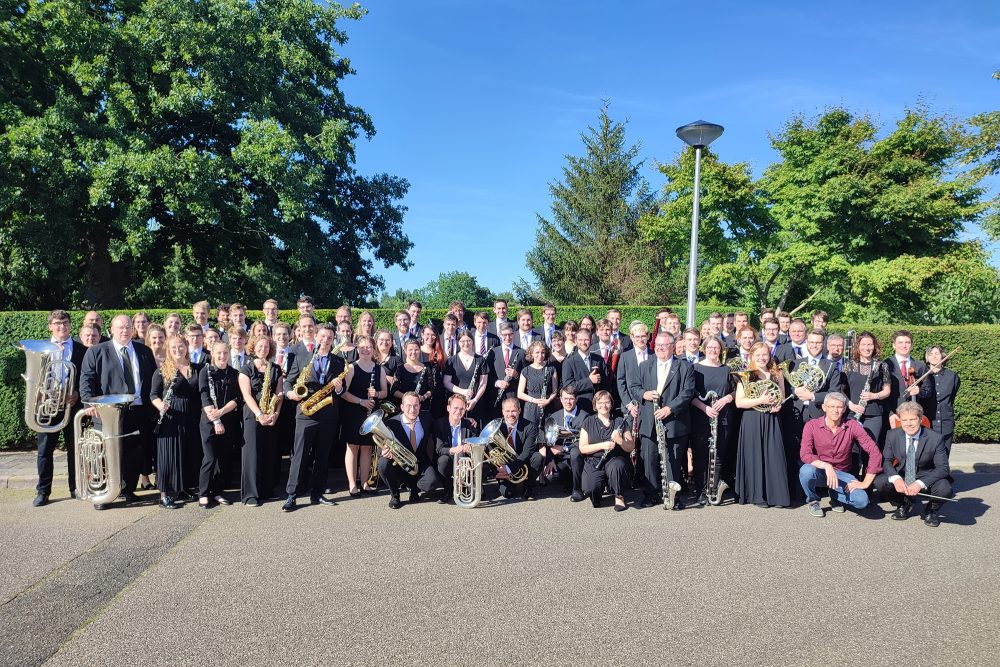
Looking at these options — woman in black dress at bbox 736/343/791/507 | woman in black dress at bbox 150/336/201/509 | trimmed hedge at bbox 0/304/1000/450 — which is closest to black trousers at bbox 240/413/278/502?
woman in black dress at bbox 150/336/201/509

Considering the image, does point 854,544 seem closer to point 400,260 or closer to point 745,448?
point 745,448

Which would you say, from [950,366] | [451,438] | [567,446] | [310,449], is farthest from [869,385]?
[310,449]

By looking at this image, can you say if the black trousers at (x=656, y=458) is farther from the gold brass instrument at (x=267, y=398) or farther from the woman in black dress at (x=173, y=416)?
the woman in black dress at (x=173, y=416)

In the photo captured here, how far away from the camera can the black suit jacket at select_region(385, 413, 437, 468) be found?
6621 mm

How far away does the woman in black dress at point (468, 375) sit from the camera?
7.47 m

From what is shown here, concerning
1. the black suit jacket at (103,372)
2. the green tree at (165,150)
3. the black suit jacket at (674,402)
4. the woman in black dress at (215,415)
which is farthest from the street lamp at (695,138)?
the green tree at (165,150)

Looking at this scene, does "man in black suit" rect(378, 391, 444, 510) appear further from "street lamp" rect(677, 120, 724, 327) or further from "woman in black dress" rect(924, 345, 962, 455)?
"woman in black dress" rect(924, 345, 962, 455)

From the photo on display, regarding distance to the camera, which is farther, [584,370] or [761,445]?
[584,370]

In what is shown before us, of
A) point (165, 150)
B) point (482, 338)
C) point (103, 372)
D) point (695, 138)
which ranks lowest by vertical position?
point (103, 372)

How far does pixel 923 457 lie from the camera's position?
6141 mm

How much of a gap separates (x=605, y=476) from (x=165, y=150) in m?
15.1

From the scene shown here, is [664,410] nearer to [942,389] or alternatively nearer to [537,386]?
[537,386]

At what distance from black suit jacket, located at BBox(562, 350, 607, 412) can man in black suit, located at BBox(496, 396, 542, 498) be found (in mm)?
835

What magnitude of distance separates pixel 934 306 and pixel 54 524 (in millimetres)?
24579
